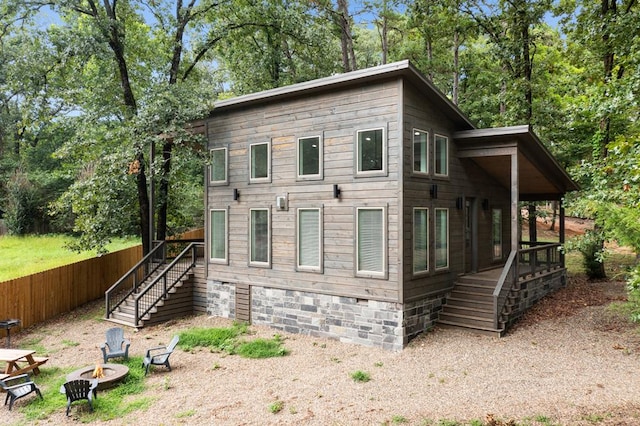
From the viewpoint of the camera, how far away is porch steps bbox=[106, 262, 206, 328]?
1238 centimetres

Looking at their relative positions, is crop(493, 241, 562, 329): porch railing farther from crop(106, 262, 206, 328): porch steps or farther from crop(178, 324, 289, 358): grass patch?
crop(106, 262, 206, 328): porch steps

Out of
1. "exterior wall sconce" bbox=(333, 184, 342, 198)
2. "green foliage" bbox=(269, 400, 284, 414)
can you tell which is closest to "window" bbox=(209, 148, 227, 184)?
"exterior wall sconce" bbox=(333, 184, 342, 198)

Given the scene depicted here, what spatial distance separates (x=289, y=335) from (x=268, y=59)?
41.9 ft

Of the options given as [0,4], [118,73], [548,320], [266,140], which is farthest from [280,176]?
[0,4]

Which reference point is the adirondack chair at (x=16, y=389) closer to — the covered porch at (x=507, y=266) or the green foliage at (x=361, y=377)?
the green foliage at (x=361, y=377)

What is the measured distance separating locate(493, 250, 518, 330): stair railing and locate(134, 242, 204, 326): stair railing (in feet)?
29.2

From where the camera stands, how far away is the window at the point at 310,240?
10.8 m

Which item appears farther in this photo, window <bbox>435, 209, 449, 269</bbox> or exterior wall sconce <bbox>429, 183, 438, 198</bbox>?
window <bbox>435, 209, 449, 269</bbox>

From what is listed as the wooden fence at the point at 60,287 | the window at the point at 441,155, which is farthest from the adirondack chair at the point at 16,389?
the window at the point at 441,155

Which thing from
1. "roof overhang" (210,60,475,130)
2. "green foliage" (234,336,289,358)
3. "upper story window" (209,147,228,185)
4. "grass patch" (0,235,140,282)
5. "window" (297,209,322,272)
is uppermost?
"roof overhang" (210,60,475,130)

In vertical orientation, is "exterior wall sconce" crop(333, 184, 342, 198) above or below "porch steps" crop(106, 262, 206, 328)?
above

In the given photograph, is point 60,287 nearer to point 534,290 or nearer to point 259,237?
point 259,237

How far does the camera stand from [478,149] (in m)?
11.3

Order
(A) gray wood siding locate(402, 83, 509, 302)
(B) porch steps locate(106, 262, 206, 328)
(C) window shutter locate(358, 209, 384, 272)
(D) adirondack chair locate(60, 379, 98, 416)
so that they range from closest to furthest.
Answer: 1. (D) adirondack chair locate(60, 379, 98, 416)
2. (A) gray wood siding locate(402, 83, 509, 302)
3. (C) window shutter locate(358, 209, 384, 272)
4. (B) porch steps locate(106, 262, 206, 328)
